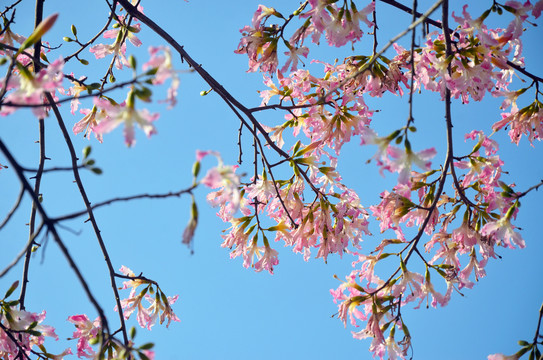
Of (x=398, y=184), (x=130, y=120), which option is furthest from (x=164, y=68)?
(x=398, y=184)

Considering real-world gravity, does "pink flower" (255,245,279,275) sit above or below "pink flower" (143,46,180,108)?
above

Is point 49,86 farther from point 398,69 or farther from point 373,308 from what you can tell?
point 398,69

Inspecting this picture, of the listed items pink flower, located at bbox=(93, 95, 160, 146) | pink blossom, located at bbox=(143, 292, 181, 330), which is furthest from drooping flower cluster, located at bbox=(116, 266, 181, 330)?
pink flower, located at bbox=(93, 95, 160, 146)

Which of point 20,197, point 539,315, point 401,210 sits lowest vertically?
point 539,315

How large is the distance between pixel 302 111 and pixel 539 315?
131cm

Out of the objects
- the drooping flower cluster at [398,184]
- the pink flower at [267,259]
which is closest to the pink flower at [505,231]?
the drooping flower cluster at [398,184]

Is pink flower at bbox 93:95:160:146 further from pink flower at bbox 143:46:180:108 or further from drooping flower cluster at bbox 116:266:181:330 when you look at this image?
drooping flower cluster at bbox 116:266:181:330

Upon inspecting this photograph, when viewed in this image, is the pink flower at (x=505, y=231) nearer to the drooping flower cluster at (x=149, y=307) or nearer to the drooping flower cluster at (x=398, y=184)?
the drooping flower cluster at (x=398, y=184)

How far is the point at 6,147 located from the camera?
43.3 inches

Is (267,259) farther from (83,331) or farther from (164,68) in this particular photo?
(164,68)

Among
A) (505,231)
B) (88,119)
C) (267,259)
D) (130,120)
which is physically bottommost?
(130,120)

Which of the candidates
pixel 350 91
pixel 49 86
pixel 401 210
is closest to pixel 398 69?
pixel 350 91

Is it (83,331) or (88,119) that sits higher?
(88,119)

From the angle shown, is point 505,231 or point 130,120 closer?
point 130,120
